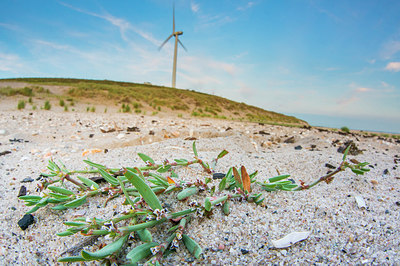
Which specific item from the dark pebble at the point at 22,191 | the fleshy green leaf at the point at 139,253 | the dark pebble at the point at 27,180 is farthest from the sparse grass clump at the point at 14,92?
the fleshy green leaf at the point at 139,253

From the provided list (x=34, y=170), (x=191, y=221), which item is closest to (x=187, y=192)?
(x=191, y=221)

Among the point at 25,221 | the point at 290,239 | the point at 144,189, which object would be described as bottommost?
the point at 25,221

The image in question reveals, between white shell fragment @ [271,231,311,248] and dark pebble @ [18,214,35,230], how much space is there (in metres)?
1.29

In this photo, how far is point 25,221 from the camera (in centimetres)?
126

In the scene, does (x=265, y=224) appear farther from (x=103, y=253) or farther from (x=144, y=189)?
(x=103, y=253)

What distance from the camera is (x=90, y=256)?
773 millimetres

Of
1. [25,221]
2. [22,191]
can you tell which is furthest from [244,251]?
[22,191]

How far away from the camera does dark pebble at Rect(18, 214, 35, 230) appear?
49.1 inches

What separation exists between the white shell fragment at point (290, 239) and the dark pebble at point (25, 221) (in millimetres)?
1292

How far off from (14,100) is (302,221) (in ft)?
37.2

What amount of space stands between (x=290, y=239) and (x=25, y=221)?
140 centimetres

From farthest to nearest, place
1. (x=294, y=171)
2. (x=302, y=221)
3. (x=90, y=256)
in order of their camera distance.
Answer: (x=294, y=171) → (x=302, y=221) → (x=90, y=256)

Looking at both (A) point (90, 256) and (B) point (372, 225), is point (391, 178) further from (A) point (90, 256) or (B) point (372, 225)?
(A) point (90, 256)

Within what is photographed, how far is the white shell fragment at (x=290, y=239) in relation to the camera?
1.03 metres
